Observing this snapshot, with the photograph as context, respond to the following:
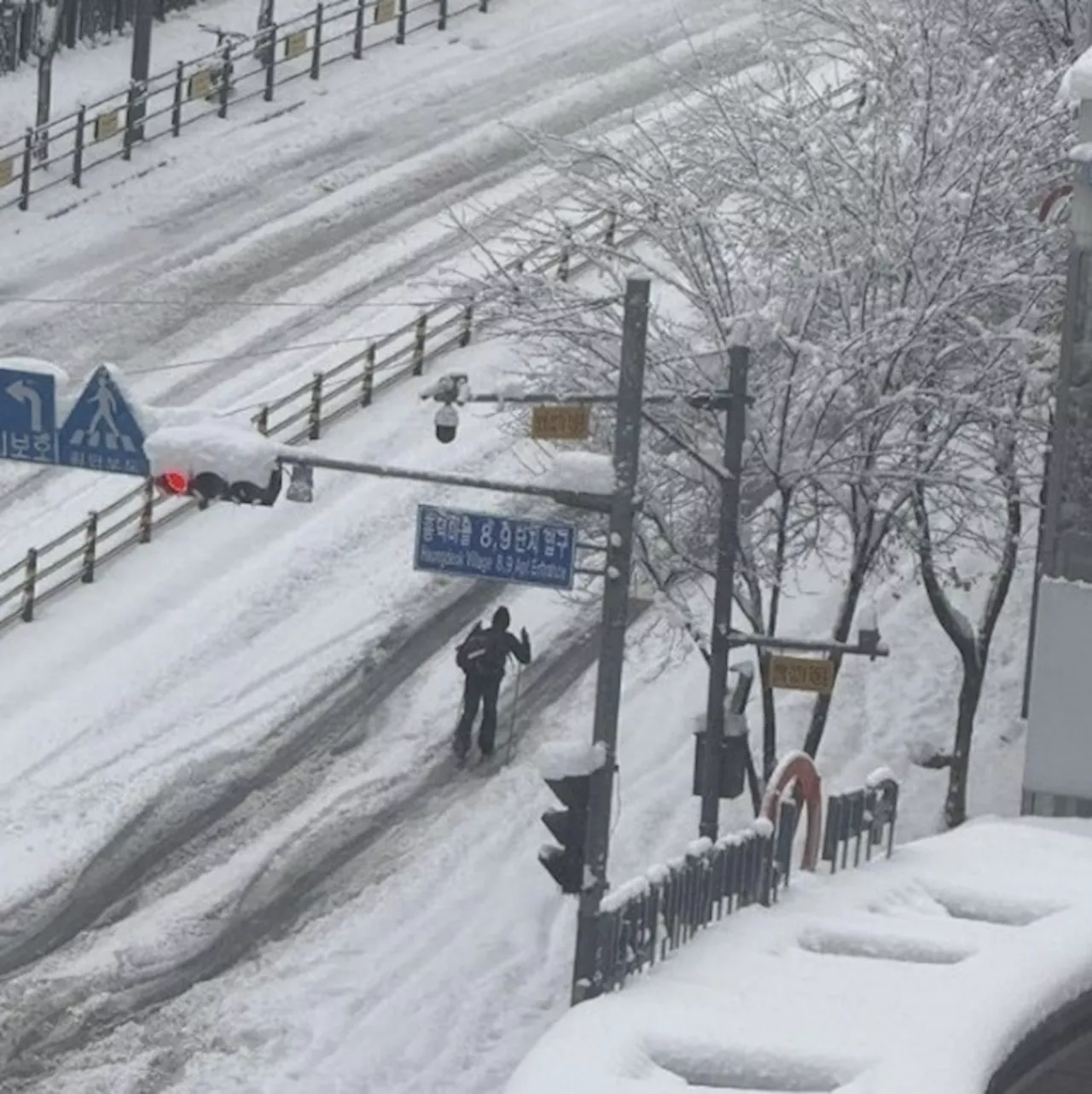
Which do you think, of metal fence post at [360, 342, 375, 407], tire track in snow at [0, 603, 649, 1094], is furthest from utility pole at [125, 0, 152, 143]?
tire track in snow at [0, 603, 649, 1094]

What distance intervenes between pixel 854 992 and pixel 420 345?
66.9 feet

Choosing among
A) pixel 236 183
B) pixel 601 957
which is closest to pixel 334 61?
pixel 236 183

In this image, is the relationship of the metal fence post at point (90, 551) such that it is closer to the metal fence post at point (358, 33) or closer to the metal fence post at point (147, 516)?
the metal fence post at point (147, 516)

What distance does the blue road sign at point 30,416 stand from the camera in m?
20.1

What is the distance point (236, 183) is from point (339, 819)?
53.5ft

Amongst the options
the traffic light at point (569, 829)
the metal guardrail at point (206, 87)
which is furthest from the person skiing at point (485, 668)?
the metal guardrail at point (206, 87)

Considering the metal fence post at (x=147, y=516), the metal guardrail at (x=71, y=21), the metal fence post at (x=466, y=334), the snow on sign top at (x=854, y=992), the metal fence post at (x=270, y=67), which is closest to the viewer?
the snow on sign top at (x=854, y=992)

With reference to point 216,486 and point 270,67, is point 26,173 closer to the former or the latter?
point 270,67

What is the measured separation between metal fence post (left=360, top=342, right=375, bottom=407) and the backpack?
316 inches

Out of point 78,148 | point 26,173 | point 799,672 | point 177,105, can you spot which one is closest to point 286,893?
point 799,672

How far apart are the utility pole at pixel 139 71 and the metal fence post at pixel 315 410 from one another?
892cm

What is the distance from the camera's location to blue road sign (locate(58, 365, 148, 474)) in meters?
19.9

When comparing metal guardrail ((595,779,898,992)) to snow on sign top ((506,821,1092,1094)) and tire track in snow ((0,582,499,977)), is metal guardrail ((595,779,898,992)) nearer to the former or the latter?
snow on sign top ((506,821,1092,1094))

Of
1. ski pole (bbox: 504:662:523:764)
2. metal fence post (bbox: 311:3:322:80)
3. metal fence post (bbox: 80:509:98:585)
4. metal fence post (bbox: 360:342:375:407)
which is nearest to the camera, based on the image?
ski pole (bbox: 504:662:523:764)
